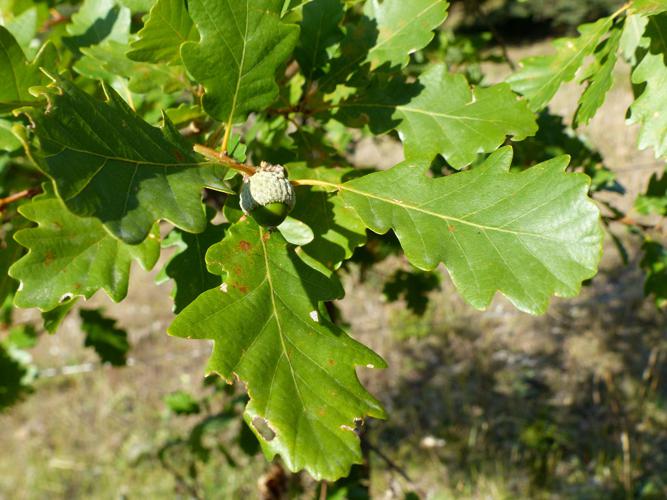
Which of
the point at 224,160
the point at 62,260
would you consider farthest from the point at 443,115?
the point at 62,260

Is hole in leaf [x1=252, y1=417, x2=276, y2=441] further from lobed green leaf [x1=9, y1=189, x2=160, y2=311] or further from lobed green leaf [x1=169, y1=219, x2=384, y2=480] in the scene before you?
lobed green leaf [x1=9, y1=189, x2=160, y2=311]

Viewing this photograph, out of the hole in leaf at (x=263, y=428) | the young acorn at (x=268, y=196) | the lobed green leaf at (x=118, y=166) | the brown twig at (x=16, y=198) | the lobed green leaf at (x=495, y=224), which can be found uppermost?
the lobed green leaf at (x=118, y=166)

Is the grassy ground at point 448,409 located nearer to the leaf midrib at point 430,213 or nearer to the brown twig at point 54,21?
the brown twig at point 54,21

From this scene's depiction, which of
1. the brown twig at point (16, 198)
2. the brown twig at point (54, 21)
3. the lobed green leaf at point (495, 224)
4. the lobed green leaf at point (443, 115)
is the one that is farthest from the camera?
the brown twig at point (54, 21)

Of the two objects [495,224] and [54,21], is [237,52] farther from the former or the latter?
[54,21]

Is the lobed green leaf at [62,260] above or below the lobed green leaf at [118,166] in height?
below

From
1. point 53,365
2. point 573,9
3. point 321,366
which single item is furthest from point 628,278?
point 573,9

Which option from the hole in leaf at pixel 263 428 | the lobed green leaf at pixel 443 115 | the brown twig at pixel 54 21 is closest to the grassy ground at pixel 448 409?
the brown twig at pixel 54 21

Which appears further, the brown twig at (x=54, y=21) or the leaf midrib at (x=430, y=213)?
the brown twig at (x=54, y=21)
